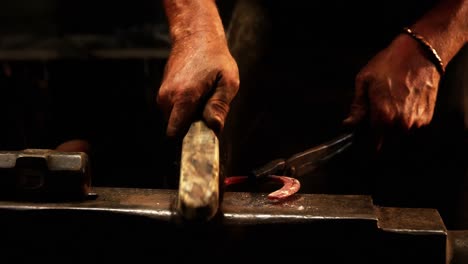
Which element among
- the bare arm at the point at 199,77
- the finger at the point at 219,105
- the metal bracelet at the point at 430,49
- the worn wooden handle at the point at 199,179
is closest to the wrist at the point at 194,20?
the bare arm at the point at 199,77

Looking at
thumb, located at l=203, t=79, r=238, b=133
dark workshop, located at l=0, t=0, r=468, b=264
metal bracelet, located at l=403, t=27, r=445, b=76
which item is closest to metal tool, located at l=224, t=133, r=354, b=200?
dark workshop, located at l=0, t=0, r=468, b=264

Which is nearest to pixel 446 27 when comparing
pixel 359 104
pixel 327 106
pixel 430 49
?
pixel 430 49

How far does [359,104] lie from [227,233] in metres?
0.99

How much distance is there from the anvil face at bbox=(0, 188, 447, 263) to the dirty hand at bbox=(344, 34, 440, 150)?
0.65 m

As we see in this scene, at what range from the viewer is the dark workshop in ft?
5.35

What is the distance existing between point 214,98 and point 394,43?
3.05ft

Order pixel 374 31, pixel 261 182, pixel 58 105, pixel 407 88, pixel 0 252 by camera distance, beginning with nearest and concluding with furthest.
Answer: pixel 0 252 < pixel 261 182 < pixel 407 88 < pixel 374 31 < pixel 58 105

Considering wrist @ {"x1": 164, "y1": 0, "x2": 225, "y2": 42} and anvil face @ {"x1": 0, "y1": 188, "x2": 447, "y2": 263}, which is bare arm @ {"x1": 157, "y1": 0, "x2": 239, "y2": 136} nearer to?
wrist @ {"x1": 164, "y1": 0, "x2": 225, "y2": 42}

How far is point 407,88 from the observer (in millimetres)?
2295

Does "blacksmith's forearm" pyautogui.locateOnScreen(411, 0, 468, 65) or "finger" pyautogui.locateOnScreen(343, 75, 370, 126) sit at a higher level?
"blacksmith's forearm" pyautogui.locateOnScreen(411, 0, 468, 65)

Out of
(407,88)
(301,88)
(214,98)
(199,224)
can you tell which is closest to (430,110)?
(407,88)

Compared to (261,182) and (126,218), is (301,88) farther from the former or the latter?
(126,218)

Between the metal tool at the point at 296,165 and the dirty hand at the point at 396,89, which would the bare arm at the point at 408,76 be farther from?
the metal tool at the point at 296,165

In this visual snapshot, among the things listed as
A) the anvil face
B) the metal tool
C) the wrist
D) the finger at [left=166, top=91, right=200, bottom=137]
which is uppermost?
the wrist
